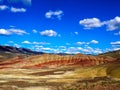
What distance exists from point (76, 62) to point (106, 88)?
360 ft

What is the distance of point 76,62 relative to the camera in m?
172

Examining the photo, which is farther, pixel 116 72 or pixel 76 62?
pixel 76 62

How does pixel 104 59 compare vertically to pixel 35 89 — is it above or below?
above

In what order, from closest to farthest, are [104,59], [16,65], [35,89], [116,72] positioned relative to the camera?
[35,89] → [116,72] → [16,65] → [104,59]

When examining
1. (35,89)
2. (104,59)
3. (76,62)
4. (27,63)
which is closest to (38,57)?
(27,63)

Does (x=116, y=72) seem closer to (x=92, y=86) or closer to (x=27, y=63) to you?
(x=92, y=86)

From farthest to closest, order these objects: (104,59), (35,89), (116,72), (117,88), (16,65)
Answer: (104,59) < (16,65) < (116,72) < (35,89) < (117,88)

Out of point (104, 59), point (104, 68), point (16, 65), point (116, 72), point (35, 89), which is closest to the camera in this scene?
point (35, 89)

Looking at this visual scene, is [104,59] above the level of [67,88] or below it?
above

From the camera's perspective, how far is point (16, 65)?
170 metres

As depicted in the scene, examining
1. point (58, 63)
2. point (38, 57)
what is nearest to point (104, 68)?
point (58, 63)

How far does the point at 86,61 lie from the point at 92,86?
350 feet

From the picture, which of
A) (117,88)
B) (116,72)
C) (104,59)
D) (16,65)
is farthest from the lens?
(104,59)

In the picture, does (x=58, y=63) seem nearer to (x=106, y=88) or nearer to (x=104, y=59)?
(x=104, y=59)
